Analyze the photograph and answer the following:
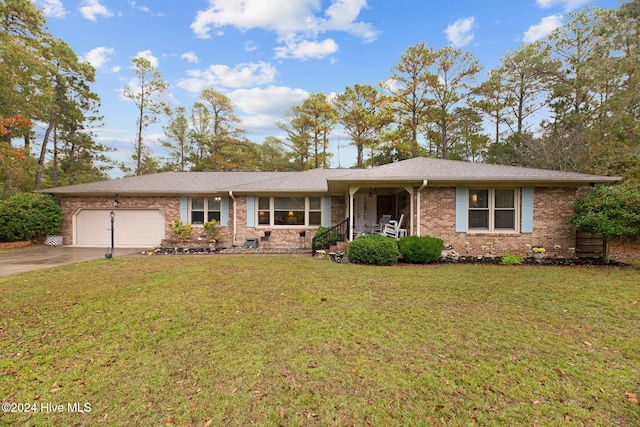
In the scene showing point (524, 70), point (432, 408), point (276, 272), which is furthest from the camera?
point (524, 70)

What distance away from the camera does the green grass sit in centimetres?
228

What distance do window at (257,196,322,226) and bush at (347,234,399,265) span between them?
12.3ft

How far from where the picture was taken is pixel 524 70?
18719 millimetres

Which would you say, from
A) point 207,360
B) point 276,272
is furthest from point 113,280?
point 207,360

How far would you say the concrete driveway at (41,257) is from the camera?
798cm

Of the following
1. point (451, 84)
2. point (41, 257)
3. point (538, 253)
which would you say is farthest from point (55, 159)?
point (451, 84)

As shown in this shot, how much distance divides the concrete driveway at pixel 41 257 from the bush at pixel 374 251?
8.97 metres

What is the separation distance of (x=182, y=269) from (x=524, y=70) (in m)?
24.0

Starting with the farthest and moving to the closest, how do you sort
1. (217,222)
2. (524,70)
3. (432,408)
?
(524,70) < (217,222) < (432,408)

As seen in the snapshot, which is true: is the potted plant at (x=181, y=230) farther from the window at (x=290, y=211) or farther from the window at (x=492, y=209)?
the window at (x=492, y=209)

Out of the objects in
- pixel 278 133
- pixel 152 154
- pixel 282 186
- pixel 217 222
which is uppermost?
pixel 278 133

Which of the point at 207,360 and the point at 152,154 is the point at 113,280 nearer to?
the point at 207,360

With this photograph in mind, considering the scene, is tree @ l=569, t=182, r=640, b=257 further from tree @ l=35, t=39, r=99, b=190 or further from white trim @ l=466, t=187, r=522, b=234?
tree @ l=35, t=39, r=99, b=190

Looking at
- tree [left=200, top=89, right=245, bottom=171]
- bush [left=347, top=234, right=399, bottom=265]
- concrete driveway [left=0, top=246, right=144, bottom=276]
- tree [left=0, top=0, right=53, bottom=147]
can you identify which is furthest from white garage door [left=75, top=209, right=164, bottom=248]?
tree [left=200, top=89, right=245, bottom=171]
